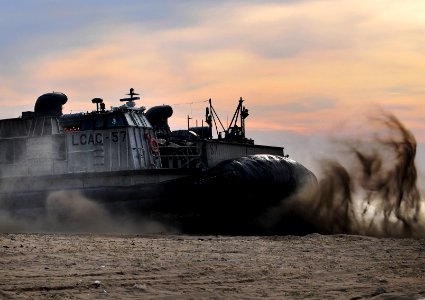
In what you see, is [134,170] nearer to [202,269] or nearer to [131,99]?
[131,99]

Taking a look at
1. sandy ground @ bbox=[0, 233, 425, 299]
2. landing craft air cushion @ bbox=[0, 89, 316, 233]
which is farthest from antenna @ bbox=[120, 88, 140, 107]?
sandy ground @ bbox=[0, 233, 425, 299]

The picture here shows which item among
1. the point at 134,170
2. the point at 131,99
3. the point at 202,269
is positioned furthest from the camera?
the point at 131,99

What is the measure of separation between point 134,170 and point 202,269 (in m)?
6.50

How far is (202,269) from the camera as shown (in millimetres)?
8188

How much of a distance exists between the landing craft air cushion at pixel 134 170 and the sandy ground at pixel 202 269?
2504 mm

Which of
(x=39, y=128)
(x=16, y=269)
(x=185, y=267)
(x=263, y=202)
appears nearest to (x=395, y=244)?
(x=263, y=202)

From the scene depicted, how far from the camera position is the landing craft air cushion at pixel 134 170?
45.2 feet

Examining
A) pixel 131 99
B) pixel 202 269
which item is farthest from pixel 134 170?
pixel 202 269

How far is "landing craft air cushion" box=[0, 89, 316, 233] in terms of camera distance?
13.8 metres

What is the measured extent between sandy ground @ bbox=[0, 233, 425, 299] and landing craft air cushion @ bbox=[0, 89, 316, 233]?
2504 millimetres

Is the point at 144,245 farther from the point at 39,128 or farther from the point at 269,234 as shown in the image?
the point at 39,128

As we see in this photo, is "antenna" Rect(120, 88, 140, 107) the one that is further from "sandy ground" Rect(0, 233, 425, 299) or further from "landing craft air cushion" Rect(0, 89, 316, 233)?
"sandy ground" Rect(0, 233, 425, 299)

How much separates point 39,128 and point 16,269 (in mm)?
8914

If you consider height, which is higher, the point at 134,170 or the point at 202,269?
the point at 134,170
